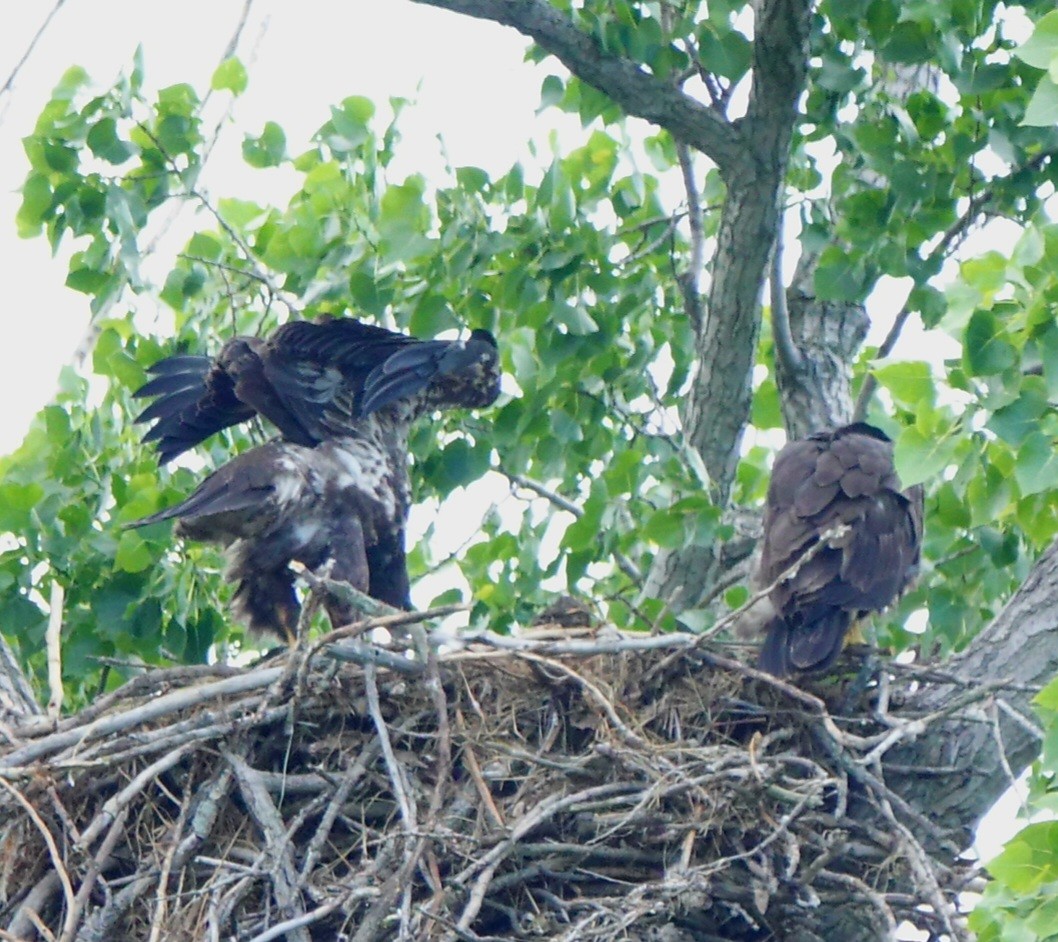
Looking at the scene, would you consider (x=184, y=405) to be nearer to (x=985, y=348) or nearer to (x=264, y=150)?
(x=264, y=150)

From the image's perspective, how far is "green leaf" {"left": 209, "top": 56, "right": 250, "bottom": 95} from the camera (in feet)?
20.2

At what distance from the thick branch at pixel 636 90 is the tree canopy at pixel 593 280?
1 centimetres

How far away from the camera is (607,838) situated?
490 cm

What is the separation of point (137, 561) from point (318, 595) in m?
2.05

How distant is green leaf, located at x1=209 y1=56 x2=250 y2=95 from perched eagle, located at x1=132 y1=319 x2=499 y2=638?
34.3 inches

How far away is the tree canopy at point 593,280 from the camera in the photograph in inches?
233

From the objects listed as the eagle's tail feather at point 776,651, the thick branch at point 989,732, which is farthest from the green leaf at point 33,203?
the thick branch at point 989,732

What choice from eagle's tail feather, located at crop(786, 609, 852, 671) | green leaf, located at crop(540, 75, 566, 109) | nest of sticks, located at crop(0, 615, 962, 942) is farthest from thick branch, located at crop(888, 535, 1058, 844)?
green leaf, located at crop(540, 75, 566, 109)

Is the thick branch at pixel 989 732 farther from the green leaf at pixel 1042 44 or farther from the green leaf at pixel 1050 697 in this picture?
the green leaf at pixel 1042 44

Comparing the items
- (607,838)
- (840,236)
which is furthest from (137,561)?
(840,236)

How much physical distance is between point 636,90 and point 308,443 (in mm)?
1740

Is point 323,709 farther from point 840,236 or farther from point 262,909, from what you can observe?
point 840,236

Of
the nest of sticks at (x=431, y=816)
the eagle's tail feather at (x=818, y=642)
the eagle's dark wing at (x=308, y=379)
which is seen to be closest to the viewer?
the nest of sticks at (x=431, y=816)

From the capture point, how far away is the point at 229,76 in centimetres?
617
